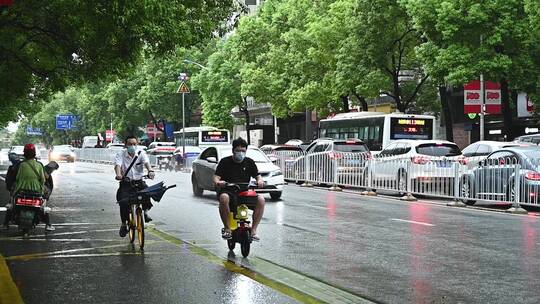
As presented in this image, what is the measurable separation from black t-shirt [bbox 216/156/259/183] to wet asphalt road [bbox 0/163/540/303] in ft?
3.50

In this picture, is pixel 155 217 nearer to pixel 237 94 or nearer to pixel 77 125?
pixel 237 94

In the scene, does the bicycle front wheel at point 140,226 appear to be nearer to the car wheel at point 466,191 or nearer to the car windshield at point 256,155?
the car windshield at point 256,155

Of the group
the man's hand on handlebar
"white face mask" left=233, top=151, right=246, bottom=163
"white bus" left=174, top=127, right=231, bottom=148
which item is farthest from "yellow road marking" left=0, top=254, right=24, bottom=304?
"white bus" left=174, top=127, right=231, bottom=148

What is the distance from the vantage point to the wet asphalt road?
7391 mm

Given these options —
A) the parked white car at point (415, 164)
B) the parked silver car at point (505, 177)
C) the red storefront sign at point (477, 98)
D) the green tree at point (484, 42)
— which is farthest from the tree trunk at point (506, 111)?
the parked silver car at point (505, 177)

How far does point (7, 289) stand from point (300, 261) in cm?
369

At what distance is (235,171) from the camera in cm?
972

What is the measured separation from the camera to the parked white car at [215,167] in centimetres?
1980

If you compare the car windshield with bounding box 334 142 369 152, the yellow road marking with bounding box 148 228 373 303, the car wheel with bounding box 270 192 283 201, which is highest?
the car windshield with bounding box 334 142 369 152

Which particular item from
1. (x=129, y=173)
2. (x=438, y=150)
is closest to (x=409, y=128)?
(x=438, y=150)

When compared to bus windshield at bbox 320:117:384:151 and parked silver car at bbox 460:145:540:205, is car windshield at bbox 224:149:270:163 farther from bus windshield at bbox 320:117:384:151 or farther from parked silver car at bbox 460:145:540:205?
bus windshield at bbox 320:117:384:151

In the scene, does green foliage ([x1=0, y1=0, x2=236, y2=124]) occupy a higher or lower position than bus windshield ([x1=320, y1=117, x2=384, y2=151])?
higher

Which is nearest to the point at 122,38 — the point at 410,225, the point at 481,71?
the point at 410,225

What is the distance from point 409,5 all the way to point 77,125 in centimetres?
8572
